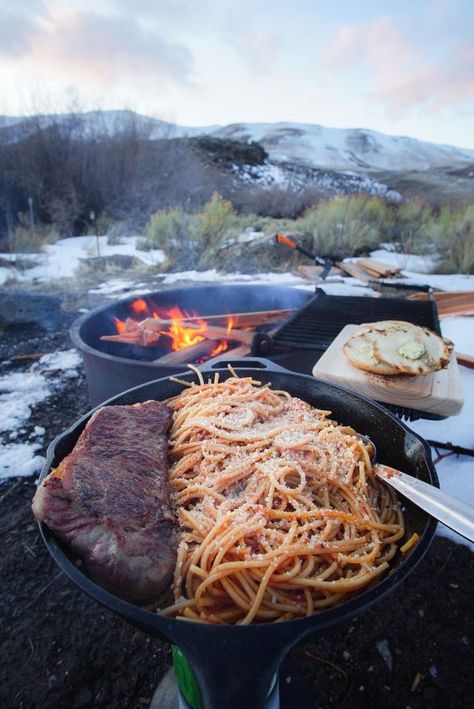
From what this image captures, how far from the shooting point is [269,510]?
4.79ft

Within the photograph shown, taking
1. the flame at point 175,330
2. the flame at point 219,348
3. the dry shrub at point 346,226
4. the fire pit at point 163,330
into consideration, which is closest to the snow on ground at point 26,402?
the fire pit at point 163,330

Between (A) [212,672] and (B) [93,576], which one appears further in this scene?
(B) [93,576]

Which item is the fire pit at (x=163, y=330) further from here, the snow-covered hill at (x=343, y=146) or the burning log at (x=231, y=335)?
the snow-covered hill at (x=343, y=146)

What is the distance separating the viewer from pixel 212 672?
0.87 meters

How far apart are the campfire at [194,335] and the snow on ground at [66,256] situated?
25.0 feet

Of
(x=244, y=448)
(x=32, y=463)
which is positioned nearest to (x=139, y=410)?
(x=244, y=448)

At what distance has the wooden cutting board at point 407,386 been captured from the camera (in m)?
2.13

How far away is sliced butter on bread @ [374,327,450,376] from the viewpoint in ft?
7.33

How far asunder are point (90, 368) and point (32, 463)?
1070mm

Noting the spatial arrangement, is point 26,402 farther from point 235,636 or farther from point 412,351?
point 235,636

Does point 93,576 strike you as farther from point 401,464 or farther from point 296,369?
point 296,369

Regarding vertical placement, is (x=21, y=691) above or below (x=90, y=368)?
below

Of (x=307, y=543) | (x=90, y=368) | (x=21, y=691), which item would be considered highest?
(x=307, y=543)

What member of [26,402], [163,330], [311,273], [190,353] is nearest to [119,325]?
[163,330]
